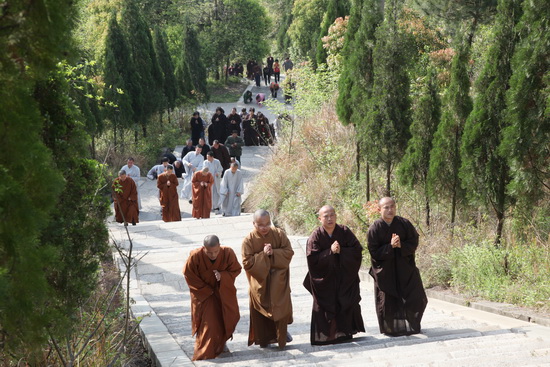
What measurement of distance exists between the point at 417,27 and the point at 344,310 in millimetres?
14852

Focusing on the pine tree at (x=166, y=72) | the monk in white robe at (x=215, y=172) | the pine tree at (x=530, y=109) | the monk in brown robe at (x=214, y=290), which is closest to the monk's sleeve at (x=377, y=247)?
the monk in brown robe at (x=214, y=290)

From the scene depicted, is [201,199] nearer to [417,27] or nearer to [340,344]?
[417,27]

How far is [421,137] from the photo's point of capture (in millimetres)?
13094

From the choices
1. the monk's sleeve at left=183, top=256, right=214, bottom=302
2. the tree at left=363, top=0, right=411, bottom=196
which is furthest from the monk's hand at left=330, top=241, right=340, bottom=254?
the tree at left=363, top=0, right=411, bottom=196

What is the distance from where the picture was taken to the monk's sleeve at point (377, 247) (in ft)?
29.4

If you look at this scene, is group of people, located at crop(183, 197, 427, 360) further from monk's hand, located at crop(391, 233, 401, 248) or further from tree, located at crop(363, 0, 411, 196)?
tree, located at crop(363, 0, 411, 196)

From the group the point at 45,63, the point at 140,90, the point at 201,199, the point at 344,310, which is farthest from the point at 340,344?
the point at 140,90

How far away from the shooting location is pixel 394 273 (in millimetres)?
9047

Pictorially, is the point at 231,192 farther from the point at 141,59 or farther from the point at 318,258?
the point at 141,59

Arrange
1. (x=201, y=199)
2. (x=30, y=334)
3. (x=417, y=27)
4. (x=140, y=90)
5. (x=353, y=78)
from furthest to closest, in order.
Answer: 1. (x=140, y=90)
2. (x=417, y=27)
3. (x=201, y=199)
4. (x=353, y=78)
5. (x=30, y=334)

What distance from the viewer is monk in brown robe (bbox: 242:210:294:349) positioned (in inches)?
337

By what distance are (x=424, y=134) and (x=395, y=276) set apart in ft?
15.0

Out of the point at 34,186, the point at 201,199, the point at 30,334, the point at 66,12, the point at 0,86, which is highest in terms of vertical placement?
the point at 66,12

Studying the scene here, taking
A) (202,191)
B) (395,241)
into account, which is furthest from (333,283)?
(202,191)
